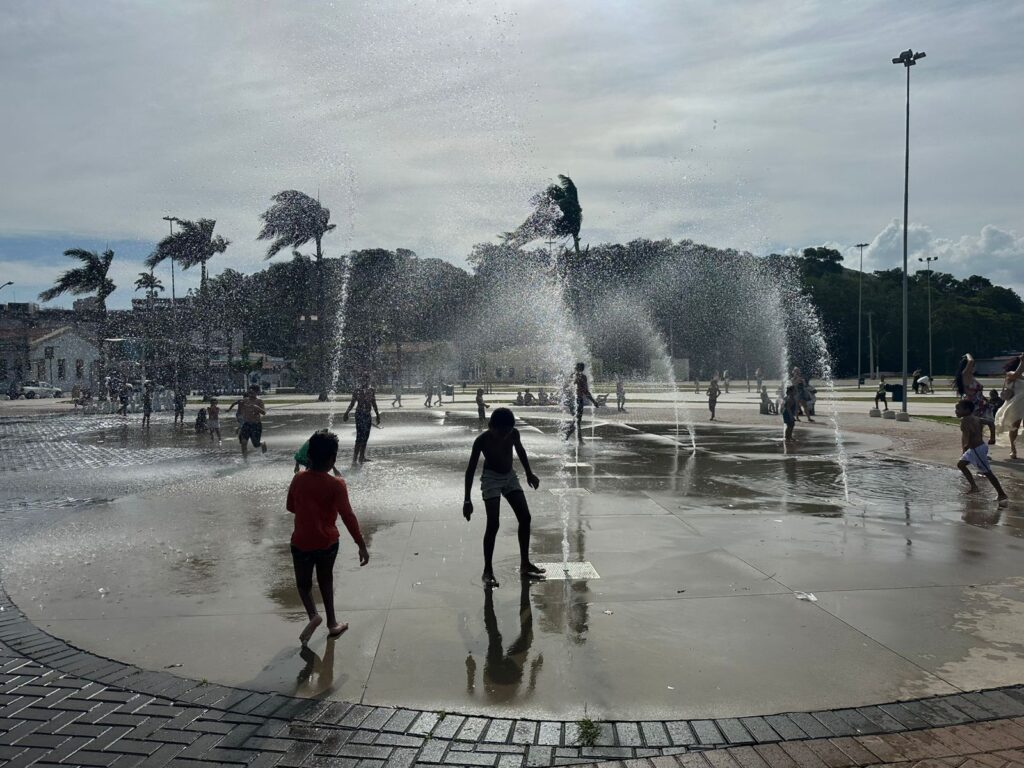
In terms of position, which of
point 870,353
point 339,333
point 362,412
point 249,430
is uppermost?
point 339,333

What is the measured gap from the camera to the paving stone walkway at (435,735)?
11.3 feet

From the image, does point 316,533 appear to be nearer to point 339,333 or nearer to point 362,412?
point 362,412

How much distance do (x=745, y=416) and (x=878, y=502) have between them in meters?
17.8

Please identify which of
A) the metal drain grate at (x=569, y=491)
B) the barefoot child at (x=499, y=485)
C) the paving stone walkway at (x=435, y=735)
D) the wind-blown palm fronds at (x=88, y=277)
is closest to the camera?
the paving stone walkway at (x=435, y=735)

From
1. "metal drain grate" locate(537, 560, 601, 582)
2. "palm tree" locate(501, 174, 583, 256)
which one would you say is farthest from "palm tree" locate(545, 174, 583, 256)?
"metal drain grate" locate(537, 560, 601, 582)

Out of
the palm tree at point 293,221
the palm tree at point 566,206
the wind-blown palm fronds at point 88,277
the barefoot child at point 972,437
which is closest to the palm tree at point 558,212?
the palm tree at point 566,206

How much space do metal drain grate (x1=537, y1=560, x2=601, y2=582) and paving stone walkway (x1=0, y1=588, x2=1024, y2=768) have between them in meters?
2.52

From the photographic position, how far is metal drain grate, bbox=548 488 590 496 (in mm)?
10250

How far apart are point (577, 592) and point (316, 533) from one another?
2091 millimetres

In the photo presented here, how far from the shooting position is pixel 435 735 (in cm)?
366

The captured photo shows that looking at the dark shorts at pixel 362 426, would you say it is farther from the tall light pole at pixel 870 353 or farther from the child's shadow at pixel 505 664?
the tall light pole at pixel 870 353

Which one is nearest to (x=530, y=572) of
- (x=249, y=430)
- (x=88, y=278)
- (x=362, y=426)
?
(x=362, y=426)

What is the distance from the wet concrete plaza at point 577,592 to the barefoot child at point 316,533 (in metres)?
0.25

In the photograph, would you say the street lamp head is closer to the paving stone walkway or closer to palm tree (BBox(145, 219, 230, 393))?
the paving stone walkway
